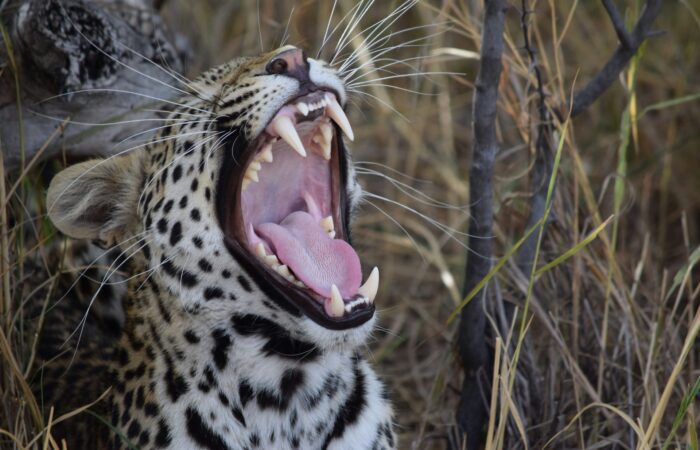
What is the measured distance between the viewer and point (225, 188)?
3.06m

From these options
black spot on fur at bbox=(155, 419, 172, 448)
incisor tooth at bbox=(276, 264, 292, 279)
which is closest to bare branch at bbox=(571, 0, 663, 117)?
incisor tooth at bbox=(276, 264, 292, 279)

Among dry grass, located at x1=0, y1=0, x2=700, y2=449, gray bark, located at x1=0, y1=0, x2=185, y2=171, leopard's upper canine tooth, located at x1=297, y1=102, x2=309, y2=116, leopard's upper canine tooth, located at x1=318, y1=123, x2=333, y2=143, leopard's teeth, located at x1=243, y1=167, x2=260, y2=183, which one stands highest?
gray bark, located at x1=0, y1=0, x2=185, y2=171

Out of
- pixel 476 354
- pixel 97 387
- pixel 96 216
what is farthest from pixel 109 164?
pixel 476 354

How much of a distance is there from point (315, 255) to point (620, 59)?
4.21ft

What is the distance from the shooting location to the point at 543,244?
3.97 m

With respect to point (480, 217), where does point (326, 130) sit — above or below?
above

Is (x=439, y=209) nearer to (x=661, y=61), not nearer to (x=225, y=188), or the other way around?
(x=661, y=61)

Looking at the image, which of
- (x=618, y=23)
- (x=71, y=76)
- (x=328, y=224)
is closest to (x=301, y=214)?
(x=328, y=224)

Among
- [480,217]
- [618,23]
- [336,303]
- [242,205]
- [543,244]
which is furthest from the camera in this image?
[543,244]

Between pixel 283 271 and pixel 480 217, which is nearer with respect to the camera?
pixel 283 271

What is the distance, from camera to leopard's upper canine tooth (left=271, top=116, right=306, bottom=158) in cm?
293

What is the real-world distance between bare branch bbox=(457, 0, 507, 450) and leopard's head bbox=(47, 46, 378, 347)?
48 centimetres

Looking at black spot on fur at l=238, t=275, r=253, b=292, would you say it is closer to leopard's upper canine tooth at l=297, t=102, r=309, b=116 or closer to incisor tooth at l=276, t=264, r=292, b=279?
incisor tooth at l=276, t=264, r=292, b=279

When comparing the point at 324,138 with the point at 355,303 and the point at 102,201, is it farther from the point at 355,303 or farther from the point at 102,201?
the point at 102,201
